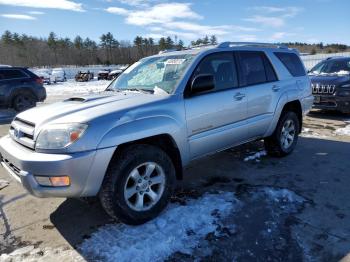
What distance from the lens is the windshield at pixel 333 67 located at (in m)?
10.4

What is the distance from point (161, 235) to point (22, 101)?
10.3 m

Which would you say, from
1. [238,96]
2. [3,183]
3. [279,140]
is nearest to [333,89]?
[279,140]

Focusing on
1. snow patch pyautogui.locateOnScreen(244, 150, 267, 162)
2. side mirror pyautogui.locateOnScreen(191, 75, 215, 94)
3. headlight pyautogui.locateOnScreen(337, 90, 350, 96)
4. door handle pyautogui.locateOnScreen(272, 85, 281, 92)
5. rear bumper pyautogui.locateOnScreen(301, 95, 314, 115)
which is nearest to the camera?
side mirror pyautogui.locateOnScreen(191, 75, 215, 94)

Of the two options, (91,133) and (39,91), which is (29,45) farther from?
(91,133)

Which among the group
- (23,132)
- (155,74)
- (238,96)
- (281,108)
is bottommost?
(281,108)

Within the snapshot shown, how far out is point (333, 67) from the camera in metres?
10.6

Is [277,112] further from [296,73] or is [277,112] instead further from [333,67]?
[333,67]

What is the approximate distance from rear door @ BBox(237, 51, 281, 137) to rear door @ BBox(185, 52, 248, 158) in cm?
16

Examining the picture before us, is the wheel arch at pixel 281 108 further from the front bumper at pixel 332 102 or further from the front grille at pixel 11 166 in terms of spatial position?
the front bumper at pixel 332 102

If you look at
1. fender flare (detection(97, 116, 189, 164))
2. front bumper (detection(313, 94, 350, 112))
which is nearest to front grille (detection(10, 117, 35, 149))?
fender flare (detection(97, 116, 189, 164))

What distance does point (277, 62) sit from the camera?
18.4ft

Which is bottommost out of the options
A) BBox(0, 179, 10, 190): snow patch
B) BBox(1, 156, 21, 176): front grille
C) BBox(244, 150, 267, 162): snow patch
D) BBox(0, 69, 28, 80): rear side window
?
BBox(244, 150, 267, 162): snow patch

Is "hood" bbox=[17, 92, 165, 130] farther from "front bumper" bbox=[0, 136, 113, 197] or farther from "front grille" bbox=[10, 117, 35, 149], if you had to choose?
"front bumper" bbox=[0, 136, 113, 197]

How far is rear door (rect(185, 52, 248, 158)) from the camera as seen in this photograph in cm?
403
